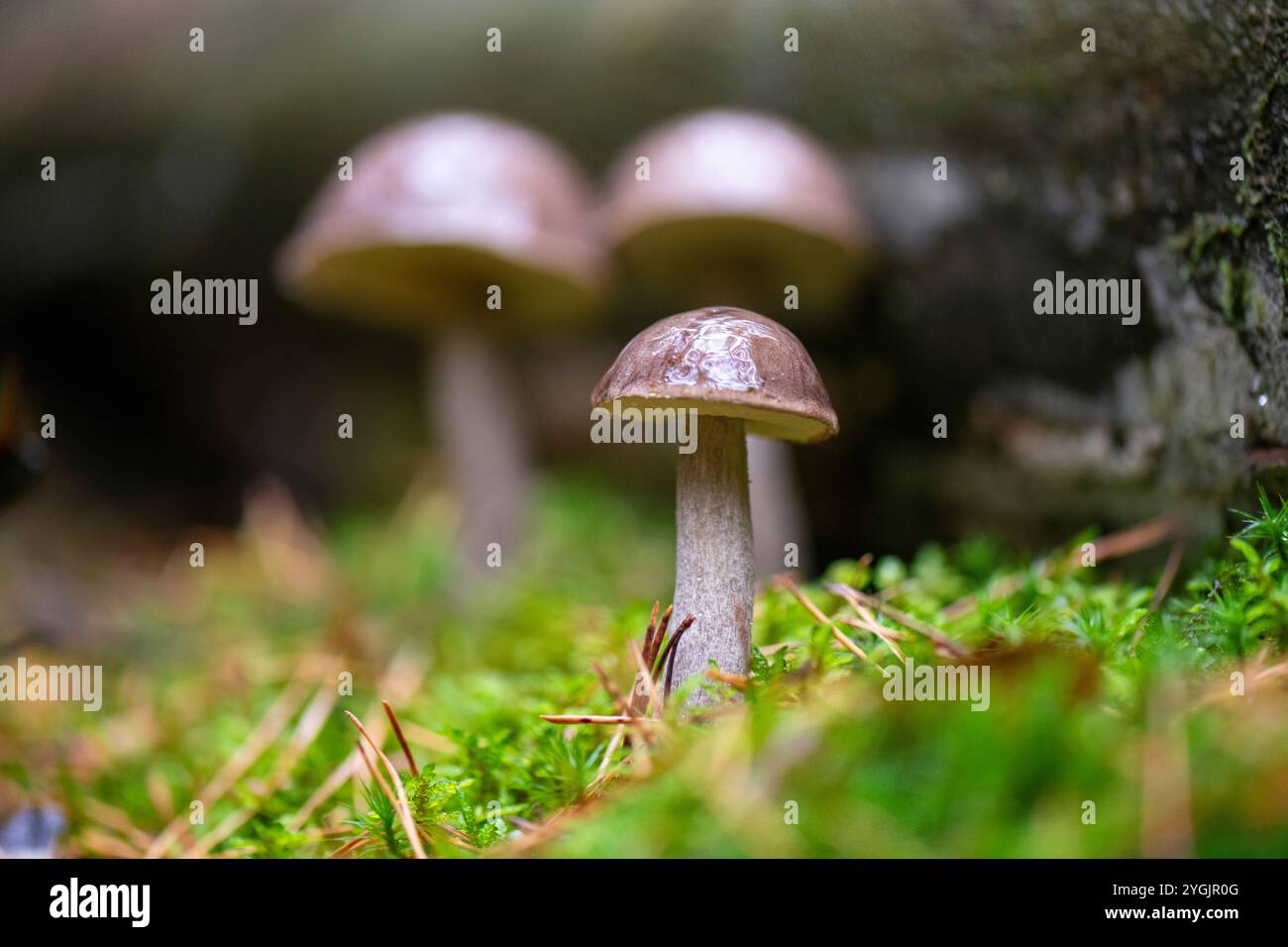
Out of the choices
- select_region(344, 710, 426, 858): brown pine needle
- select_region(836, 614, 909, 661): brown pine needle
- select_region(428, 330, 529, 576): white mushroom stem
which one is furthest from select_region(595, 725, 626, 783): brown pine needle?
select_region(428, 330, 529, 576): white mushroom stem

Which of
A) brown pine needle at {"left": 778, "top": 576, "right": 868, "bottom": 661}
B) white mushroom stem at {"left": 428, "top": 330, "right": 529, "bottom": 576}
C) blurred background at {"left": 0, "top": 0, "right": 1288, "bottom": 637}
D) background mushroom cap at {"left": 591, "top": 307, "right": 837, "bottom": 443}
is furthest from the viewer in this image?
white mushroom stem at {"left": 428, "top": 330, "right": 529, "bottom": 576}

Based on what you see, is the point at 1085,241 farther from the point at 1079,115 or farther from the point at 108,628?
the point at 108,628

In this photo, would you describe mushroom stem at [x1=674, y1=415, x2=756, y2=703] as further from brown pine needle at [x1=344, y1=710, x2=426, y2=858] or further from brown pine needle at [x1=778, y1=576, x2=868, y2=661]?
brown pine needle at [x1=344, y1=710, x2=426, y2=858]

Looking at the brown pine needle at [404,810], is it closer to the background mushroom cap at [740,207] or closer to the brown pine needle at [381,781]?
the brown pine needle at [381,781]

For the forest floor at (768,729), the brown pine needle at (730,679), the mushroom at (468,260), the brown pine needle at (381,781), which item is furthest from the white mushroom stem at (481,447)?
the brown pine needle at (730,679)

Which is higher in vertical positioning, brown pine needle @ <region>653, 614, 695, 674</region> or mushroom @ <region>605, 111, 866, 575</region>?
mushroom @ <region>605, 111, 866, 575</region>

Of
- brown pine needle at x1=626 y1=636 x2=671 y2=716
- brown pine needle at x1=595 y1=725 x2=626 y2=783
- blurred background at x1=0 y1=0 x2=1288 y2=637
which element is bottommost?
brown pine needle at x1=595 y1=725 x2=626 y2=783
